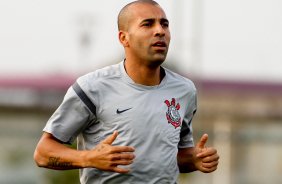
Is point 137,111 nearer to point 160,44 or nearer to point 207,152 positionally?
point 160,44

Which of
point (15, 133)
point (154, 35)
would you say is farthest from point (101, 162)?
point (15, 133)

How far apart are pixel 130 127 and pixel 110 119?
15 cm

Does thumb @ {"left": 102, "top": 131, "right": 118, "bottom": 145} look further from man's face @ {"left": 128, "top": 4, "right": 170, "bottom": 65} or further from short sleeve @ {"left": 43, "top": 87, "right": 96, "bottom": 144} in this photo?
man's face @ {"left": 128, "top": 4, "right": 170, "bottom": 65}

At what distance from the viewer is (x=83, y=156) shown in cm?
777

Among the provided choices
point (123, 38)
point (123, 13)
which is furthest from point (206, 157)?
point (123, 13)

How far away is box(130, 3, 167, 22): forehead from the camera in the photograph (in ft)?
26.7

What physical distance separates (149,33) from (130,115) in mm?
580

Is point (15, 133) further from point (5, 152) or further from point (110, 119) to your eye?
point (110, 119)

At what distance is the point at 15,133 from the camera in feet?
121

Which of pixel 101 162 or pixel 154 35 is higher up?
pixel 154 35

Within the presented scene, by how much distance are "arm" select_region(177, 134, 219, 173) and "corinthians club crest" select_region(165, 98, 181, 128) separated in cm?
22

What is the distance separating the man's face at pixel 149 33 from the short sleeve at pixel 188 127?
0.61 m

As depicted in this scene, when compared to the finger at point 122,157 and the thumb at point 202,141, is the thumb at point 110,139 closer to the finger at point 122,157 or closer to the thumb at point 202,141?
the finger at point 122,157

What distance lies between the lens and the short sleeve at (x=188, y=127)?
8.61m
